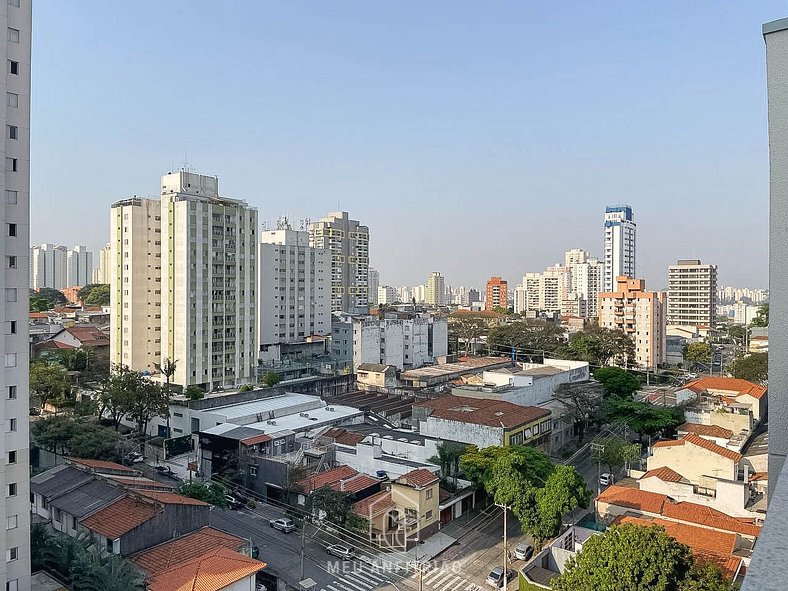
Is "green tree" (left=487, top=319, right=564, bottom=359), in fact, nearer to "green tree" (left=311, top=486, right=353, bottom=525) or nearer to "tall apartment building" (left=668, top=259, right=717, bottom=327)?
"tall apartment building" (left=668, top=259, right=717, bottom=327)

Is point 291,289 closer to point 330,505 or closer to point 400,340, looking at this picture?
point 400,340

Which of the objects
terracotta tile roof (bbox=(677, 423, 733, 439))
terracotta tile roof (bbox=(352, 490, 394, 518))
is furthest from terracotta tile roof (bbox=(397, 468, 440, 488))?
terracotta tile roof (bbox=(677, 423, 733, 439))

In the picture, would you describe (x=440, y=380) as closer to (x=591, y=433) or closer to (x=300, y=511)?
(x=591, y=433)

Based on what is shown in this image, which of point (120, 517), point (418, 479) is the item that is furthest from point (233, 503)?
point (418, 479)

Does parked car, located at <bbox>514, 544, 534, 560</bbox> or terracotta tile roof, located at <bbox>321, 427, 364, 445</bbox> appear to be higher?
terracotta tile roof, located at <bbox>321, 427, 364, 445</bbox>

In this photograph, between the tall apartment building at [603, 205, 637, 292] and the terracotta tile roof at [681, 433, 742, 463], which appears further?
the tall apartment building at [603, 205, 637, 292]

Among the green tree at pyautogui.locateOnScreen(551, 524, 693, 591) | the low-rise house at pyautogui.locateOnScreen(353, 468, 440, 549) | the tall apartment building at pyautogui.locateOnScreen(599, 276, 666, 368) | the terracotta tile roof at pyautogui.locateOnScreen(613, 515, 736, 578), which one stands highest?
the tall apartment building at pyautogui.locateOnScreen(599, 276, 666, 368)

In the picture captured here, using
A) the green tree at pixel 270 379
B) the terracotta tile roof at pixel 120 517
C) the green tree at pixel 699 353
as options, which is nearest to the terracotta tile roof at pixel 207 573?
the terracotta tile roof at pixel 120 517
